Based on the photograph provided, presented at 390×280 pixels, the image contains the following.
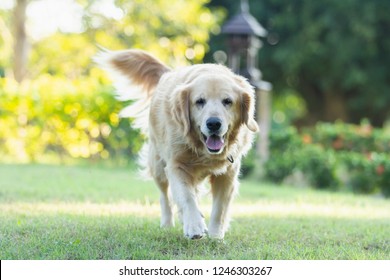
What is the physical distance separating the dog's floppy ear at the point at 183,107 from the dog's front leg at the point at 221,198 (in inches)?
26.7

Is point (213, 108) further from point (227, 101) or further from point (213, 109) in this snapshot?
point (227, 101)

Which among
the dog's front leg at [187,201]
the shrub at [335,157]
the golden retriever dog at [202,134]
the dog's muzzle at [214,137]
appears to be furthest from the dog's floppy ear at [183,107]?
the shrub at [335,157]

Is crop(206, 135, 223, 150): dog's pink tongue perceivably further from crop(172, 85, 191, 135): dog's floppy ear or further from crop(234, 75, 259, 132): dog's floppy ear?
crop(234, 75, 259, 132): dog's floppy ear

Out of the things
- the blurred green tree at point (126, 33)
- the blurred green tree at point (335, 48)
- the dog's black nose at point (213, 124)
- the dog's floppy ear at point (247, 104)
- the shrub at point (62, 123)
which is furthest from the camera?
the blurred green tree at point (335, 48)

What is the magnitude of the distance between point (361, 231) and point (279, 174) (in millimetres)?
6618

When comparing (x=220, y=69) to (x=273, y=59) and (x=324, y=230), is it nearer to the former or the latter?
(x=324, y=230)

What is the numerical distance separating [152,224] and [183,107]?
1.62 m

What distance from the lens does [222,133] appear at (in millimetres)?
5738

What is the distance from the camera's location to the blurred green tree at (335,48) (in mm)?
24625

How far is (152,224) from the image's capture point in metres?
6.98

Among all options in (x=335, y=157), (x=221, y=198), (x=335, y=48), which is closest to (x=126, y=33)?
(x=335, y=48)

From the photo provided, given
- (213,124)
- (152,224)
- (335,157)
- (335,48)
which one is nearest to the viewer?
(213,124)

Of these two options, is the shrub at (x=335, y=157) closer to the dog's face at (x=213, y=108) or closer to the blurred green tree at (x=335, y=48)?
the dog's face at (x=213, y=108)
